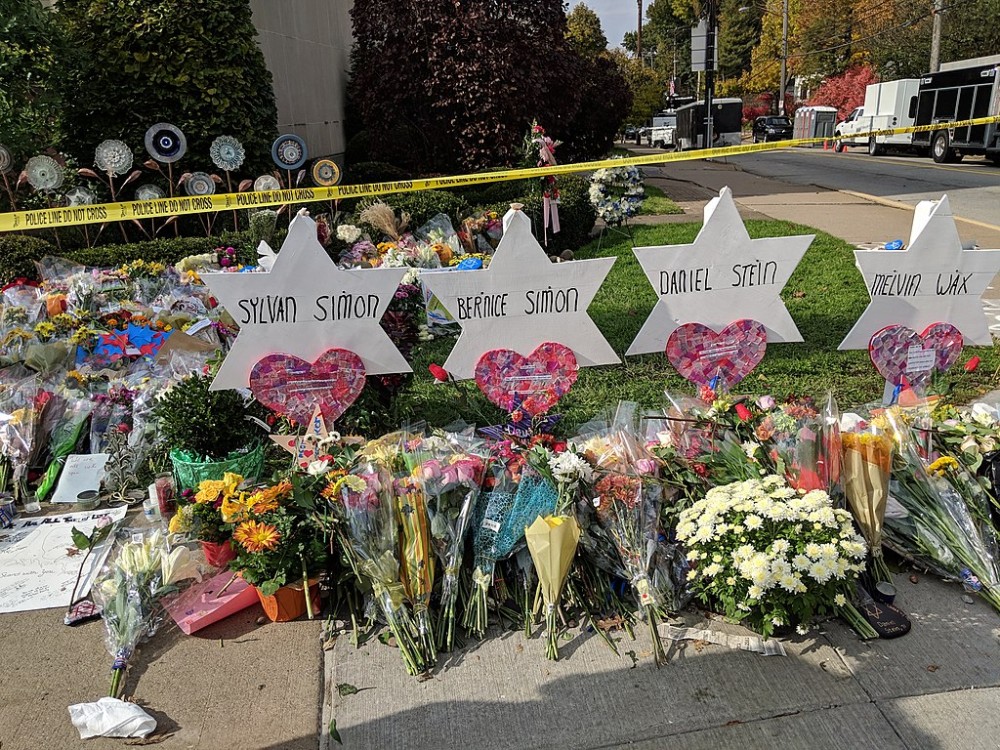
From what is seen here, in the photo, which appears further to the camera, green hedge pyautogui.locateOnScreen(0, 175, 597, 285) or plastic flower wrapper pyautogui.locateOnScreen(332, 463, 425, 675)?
green hedge pyautogui.locateOnScreen(0, 175, 597, 285)

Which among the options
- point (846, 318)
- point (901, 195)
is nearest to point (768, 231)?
point (846, 318)

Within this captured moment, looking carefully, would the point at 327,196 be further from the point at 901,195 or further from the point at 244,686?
the point at 901,195

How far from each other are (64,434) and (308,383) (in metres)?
1.86

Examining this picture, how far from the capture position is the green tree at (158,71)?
8.84 m

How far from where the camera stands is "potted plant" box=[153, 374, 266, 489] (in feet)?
11.8

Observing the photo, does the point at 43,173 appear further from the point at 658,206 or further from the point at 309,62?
the point at 658,206

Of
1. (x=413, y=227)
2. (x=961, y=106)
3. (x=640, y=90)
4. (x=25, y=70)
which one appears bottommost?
(x=413, y=227)

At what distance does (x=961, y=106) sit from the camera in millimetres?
22797

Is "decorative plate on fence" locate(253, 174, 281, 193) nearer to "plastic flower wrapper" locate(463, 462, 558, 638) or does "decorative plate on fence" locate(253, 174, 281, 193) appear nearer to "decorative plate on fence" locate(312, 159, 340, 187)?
"decorative plate on fence" locate(312, 159, 340, 187)

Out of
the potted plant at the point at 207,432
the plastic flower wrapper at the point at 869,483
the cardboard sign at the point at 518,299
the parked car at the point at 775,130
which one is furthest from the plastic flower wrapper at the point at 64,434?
the parked car at the point at 775,130

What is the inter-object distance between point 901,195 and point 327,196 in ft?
44.8

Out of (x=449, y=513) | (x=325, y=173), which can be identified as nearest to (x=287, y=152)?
(x=325, y=173)

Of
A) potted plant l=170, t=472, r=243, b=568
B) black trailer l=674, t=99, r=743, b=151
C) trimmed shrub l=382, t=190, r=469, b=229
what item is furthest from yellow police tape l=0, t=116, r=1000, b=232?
black trailer l=674, t=99, r=743, b=151

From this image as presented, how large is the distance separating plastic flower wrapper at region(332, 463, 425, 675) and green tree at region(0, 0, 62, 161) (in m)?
7.17
